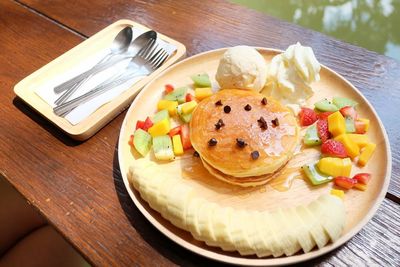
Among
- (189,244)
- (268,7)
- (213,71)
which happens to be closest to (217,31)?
(213,71)

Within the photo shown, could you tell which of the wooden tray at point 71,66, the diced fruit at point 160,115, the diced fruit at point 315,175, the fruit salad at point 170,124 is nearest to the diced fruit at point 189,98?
the fruit salad at point 170,124

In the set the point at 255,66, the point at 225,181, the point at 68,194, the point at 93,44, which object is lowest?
the point at 68,194

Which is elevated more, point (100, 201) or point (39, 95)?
point (39, 95)

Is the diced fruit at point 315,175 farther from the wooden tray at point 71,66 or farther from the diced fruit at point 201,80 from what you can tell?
the wooden tray at point 71,66

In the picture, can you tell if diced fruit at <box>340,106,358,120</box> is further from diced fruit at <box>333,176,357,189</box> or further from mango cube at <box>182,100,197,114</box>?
mango cube at <box>182,100,197,114</box>

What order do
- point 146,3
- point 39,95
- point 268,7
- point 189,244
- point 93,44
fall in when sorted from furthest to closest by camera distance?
point 268,7
point 146,3
point 93,44
point 39,95
point 189,244

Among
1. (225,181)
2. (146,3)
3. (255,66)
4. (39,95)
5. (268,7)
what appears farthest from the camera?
(268,7)

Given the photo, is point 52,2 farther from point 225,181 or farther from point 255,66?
point 225,181
